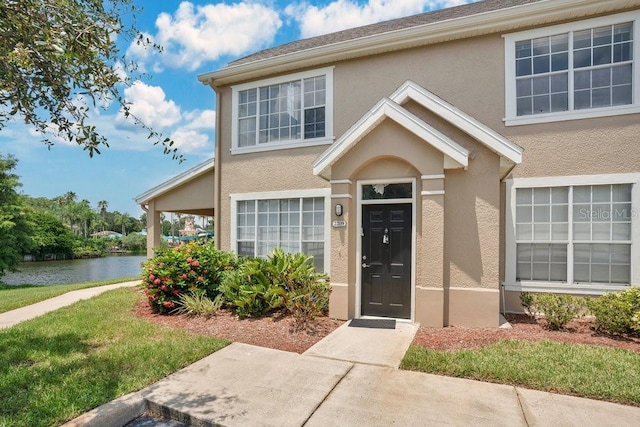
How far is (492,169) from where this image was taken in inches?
264

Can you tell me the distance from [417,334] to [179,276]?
5500 mm

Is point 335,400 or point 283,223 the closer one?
point 335,400

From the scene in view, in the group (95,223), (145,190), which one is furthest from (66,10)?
(95,223)

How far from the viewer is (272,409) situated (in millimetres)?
3887

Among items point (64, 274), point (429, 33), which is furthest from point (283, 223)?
point (64, 274)

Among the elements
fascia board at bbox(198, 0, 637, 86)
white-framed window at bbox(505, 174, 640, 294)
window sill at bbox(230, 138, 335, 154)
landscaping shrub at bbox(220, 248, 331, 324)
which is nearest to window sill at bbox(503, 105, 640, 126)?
white-framed window at bbox(505, 174, 640, 294)

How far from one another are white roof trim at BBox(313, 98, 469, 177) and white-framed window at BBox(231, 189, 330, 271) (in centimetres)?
197

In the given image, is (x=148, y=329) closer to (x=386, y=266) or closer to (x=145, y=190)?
(x=386, y=266)

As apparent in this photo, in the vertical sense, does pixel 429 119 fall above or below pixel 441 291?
above

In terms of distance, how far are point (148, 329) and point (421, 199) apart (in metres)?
5.90

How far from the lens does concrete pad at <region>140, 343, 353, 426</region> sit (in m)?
3.78

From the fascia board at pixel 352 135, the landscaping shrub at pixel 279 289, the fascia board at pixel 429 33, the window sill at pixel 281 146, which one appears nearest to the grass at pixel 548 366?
the landscaping shrub at pixel 279 289

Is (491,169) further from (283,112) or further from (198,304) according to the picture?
Answer: (198,304)

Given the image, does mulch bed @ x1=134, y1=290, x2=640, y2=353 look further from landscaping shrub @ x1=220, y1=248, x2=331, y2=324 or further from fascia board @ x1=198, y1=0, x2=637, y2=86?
fascia board @ x1=198, y1=0, x2=637, y2=86
